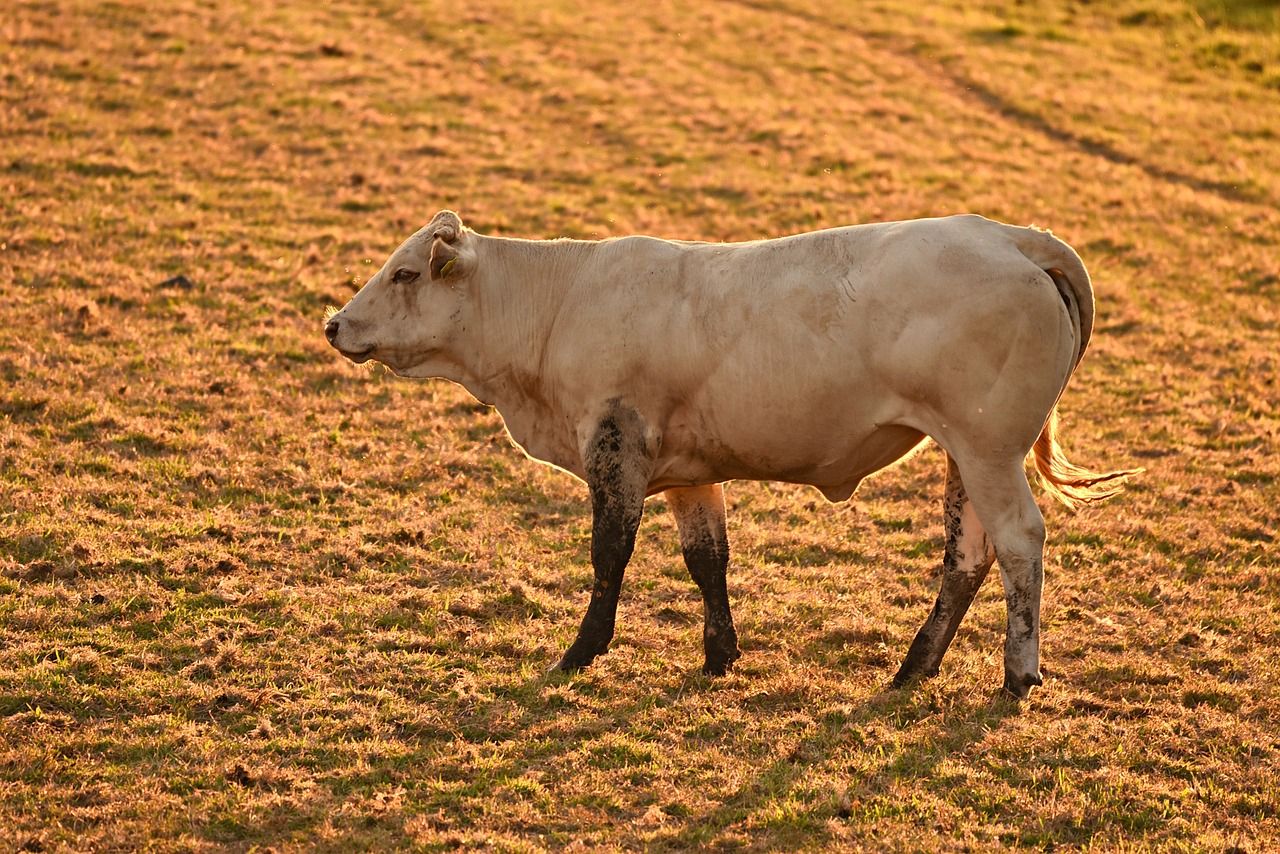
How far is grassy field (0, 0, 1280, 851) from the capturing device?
778 centimetres

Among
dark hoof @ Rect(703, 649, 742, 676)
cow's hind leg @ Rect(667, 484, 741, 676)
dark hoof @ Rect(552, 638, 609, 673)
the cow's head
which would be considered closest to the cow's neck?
the cow's head

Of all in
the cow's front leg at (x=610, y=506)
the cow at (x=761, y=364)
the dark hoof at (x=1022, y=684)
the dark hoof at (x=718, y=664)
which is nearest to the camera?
the cow at (x=761, y=364)

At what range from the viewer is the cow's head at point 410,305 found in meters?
A: 9.66

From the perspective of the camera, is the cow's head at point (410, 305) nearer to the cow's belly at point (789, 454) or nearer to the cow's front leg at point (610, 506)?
the cow's front leg at point (610, 506)

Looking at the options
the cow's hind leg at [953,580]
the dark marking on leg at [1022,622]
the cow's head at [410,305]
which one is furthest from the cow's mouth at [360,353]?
the dark marking on leg at [1022,622]

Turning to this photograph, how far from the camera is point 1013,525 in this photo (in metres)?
8.54

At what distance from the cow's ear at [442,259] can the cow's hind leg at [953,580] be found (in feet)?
11.2

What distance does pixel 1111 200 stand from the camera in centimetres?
2186

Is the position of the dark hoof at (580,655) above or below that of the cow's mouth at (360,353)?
below

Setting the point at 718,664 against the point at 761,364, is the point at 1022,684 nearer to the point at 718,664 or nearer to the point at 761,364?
the point at 718,664

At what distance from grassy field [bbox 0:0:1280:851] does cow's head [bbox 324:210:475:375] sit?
1799mm

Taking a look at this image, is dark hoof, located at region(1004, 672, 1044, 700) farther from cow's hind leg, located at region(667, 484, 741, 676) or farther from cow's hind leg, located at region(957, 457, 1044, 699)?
cow's hind leg, located at region(667, 484, 741, 676)

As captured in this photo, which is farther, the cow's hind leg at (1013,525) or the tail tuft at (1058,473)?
the tail tuft at (1058,473)

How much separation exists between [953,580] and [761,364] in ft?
6.07
